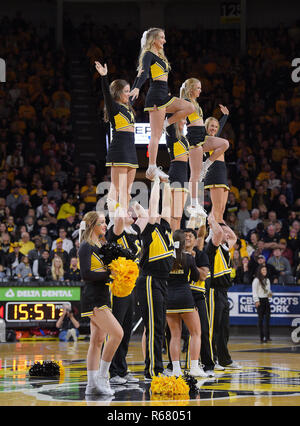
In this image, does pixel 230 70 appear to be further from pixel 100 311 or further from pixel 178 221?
pixel 100 311

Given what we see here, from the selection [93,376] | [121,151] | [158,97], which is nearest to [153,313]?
[93,376]

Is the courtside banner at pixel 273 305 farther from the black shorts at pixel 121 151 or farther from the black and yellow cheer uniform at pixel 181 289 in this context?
the black shorts at pixel 121 151

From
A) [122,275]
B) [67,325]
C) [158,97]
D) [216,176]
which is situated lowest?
[67,325]

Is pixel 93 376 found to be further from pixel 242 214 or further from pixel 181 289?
pixel 242 214

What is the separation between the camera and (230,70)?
22.4 m

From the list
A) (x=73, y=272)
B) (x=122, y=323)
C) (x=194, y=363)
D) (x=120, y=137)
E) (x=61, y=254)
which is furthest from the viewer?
(x=61, y=254)

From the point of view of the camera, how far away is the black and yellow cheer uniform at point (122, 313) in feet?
28.0

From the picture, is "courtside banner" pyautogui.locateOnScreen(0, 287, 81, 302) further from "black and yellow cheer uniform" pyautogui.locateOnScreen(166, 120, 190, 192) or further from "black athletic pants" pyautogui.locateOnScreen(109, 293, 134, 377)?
"black athletic pants" pyautogui.locateOnScreen(109, 293, 134, 377)

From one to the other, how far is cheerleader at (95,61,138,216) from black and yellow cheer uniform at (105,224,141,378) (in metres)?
0.42

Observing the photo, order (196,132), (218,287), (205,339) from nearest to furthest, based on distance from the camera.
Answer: (205,339), (196,132), (218,287)

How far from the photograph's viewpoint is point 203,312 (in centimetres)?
957

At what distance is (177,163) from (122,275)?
2.77 m
